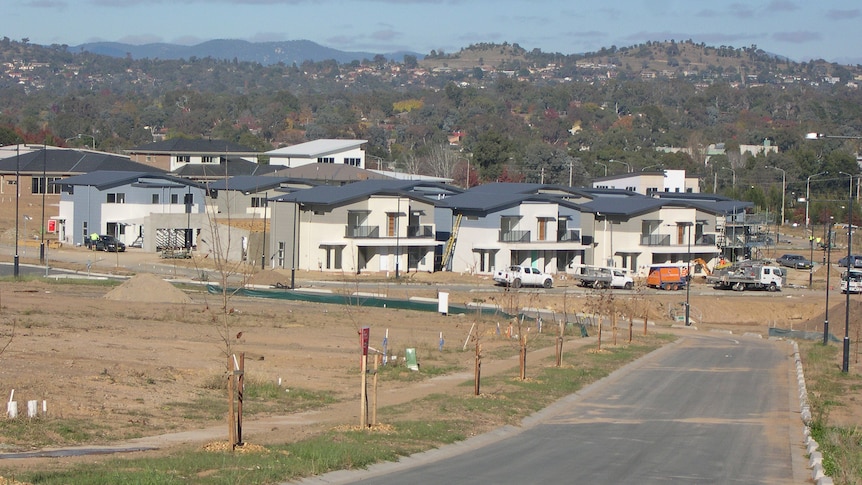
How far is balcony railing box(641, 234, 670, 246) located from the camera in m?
88.8

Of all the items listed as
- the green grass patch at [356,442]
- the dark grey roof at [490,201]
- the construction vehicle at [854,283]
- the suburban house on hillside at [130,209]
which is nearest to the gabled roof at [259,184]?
the suburban house on hillside at [130,209]

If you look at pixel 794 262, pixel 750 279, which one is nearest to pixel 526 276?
pixel 750 279

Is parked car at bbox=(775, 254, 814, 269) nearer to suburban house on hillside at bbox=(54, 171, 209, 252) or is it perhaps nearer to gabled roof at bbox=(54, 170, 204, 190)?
suburban house on hillside at bbox=(54, 171, 209, 252)

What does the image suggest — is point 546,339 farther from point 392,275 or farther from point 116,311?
point 392,275

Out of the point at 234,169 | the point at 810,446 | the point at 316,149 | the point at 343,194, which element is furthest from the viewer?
the point at 316,149

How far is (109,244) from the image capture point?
276ft

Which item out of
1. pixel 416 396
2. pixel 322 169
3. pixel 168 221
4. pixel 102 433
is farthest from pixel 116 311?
pixel 322 169

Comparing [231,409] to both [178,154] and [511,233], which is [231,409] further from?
[178,154]

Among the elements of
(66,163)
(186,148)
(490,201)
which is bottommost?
(490,201)

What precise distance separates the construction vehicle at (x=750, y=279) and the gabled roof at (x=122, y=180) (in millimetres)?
42847

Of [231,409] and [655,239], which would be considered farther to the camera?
[655,239]

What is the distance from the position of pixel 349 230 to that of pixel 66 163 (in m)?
42.7

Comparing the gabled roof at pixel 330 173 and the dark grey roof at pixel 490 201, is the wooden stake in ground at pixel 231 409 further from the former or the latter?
the gabled roof at pixel 330 173

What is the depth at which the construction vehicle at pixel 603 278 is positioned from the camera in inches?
3078
